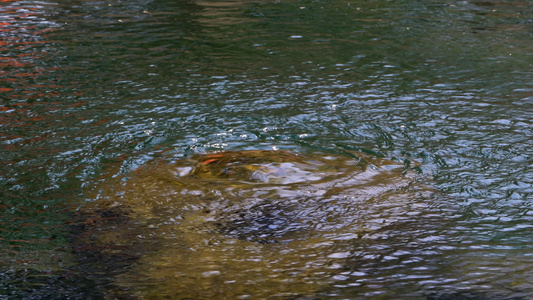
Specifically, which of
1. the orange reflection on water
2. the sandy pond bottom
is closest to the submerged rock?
the sandy pond bottom

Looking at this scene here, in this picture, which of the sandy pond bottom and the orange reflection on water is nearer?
the sandy pond bottom

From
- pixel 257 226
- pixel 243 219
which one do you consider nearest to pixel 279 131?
pixel 243 219

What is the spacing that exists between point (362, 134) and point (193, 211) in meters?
2.71

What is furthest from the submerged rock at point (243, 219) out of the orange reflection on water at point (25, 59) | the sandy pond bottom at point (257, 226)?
the orange reflection on water at point (25, 59)

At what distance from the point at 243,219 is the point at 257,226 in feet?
0.58

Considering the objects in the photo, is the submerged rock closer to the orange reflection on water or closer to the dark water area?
the dark water area

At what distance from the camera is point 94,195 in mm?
5641

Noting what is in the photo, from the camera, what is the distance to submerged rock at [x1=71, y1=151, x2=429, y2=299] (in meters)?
4.22

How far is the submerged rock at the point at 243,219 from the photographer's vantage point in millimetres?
4223

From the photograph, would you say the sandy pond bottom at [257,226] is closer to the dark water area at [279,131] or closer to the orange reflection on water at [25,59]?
the dark water area at [279,131]

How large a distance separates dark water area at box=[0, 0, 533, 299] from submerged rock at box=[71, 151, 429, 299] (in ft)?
0.10

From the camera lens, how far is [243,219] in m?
5.11

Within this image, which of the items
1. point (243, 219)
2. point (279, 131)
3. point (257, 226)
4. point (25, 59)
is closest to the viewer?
point (257, 226)

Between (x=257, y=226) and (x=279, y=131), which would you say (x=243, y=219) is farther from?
(x=279, y=131)
